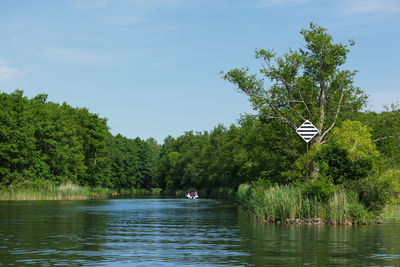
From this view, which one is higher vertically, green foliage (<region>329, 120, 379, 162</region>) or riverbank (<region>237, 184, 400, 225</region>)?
green foliage (<region>329, 120, 379, 162</region>)

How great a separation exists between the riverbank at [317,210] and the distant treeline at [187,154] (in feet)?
8.89

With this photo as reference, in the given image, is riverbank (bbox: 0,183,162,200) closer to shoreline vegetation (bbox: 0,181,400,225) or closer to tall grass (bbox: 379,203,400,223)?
shoreline vegetation (bbox: 0,181,400,225)

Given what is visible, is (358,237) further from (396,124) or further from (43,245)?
(396,124)

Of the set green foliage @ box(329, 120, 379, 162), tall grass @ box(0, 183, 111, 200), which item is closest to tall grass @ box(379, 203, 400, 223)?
green foliage @ box(329, 120, 379, 162)

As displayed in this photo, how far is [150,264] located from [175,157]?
182165 millimetres

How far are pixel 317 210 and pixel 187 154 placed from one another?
13990 cm

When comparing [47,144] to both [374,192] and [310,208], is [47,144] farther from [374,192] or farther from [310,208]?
[374,192]

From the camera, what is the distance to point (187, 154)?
175375 mm

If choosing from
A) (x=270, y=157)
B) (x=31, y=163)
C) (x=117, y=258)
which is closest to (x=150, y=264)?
(x=117, y=258)

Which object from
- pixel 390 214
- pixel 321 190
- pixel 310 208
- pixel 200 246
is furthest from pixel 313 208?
pixel 200 246

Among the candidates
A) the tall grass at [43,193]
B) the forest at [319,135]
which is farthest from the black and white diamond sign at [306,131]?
the tall grass at [43,193]

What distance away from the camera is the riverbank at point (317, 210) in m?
35.2

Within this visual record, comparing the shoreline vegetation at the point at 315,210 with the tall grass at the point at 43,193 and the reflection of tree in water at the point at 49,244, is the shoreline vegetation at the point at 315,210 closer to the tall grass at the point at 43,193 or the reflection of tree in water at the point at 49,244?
the reflection of tree in water at the point at 49,244

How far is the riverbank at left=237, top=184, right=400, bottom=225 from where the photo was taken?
116 ft
